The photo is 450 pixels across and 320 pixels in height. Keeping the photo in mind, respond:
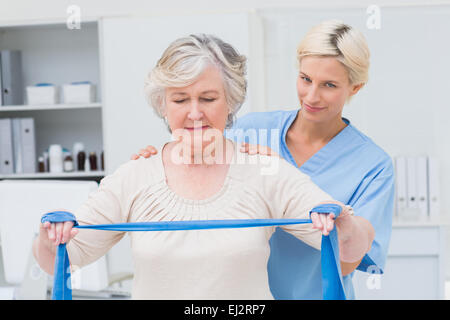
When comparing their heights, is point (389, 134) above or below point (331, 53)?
below

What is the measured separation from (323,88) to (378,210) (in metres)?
0.24

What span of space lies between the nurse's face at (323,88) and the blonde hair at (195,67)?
0.14 m

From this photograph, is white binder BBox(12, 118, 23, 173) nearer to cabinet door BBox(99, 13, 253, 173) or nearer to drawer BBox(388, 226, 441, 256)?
cabinet door BBox(99, 13, 253, 173)

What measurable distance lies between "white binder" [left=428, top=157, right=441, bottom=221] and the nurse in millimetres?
491

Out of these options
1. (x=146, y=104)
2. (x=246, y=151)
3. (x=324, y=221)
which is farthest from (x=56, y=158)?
(x=324, y=221)

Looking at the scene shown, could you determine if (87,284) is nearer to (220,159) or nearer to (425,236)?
(220,159)

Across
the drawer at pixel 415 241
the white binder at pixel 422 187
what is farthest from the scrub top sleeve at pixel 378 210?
the white binder at pixel 422 187

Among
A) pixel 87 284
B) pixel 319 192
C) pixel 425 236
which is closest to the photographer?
pixel 319 192

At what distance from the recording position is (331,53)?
1.01 metres

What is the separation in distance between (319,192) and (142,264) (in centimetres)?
30

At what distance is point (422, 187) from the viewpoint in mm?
1677

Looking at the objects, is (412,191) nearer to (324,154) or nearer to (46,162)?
(324,154)

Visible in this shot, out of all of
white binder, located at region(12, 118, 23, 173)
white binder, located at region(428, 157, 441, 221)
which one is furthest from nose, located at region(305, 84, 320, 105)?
white binder, located at region(12, 118, 23, 173)
